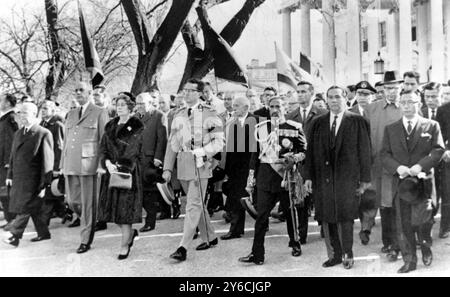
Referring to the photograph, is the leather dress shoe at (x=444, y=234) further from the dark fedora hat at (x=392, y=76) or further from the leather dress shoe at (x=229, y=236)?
the leather dress shoe at (x=229, y=236)

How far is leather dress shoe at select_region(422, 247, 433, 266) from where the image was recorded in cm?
381

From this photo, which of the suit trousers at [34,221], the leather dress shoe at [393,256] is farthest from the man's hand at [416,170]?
the suit trousers at [34,221]

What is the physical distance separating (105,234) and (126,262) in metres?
1.20

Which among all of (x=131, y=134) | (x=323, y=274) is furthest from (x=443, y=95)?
(x=131, y=134)

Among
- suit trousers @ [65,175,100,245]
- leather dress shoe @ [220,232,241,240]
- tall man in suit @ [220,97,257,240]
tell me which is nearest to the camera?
suit trousers @ [65,175,100,245]

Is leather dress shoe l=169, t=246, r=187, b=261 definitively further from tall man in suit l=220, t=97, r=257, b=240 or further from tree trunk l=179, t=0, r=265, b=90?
tree trunk l=179, t=0, r=265, b=90

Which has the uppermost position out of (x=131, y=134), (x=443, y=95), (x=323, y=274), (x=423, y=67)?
(x=423, y=67)

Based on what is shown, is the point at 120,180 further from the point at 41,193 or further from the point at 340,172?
the point at 340,172

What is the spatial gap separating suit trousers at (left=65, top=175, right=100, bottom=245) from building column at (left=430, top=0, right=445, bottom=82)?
12.3 feet

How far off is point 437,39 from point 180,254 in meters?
3.60

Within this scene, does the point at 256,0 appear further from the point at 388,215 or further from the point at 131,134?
the point at 388,215

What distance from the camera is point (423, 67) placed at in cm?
521

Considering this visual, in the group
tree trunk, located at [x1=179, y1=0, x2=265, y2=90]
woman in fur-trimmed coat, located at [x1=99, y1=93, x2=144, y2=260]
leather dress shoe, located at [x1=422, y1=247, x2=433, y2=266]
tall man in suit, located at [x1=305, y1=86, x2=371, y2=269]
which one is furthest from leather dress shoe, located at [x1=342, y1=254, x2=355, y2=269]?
tree trunk, located at [x1=179, y1=0, x2=265, y2=90]

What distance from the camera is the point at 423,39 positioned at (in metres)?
5.55
